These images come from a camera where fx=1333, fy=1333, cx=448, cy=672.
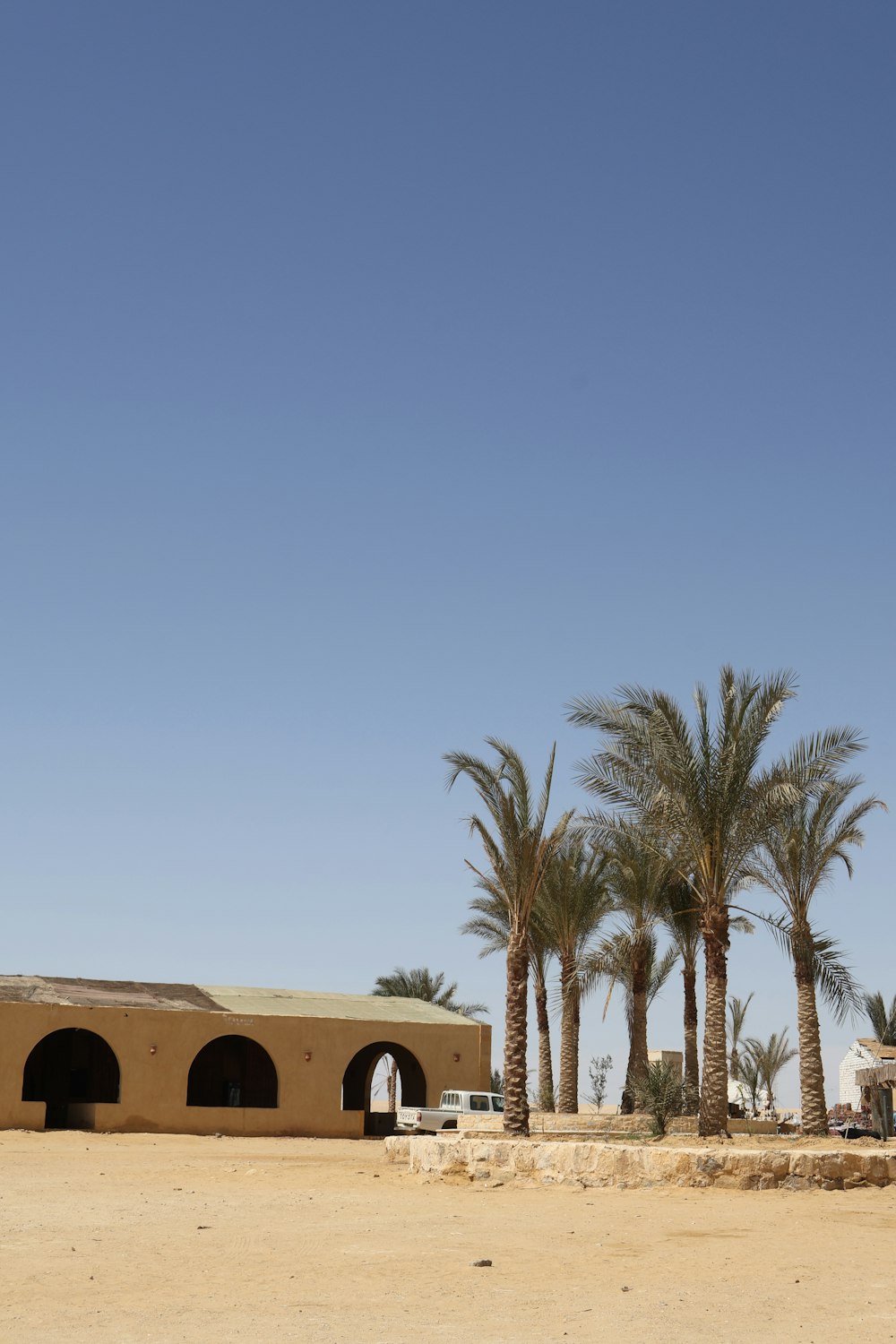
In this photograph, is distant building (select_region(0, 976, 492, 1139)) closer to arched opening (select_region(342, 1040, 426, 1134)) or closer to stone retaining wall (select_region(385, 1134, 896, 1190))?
arched opening (select_region(342, 1040, 426, 1134))

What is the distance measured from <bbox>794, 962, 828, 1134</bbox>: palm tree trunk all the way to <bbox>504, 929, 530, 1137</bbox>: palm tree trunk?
6.69m

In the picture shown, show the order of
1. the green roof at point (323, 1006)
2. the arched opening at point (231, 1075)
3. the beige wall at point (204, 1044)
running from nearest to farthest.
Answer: the beige wall at point (204, 1044) → the green roof at point (323, 1006) → the arched opening at point (231, 1075)

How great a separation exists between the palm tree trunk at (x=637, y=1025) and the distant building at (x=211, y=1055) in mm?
4266

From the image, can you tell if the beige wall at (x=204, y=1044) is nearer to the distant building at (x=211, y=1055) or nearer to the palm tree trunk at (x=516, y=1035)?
the distant building at (x=211, y=1055)

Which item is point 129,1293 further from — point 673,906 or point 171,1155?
point 673,906

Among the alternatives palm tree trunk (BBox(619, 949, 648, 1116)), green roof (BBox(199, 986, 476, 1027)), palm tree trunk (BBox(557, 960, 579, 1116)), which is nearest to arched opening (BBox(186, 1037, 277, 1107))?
green roof (BBox(199, 986, 476, 1027))

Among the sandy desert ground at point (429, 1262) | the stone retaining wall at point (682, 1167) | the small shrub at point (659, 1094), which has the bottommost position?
the sandy desert ground at point (429, 1262)

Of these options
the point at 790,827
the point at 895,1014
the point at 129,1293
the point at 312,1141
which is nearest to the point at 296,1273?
the point at 129,1293

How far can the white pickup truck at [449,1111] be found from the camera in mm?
30297

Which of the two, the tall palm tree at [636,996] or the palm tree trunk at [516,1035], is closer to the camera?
the palm tree trunk at [516,1035]

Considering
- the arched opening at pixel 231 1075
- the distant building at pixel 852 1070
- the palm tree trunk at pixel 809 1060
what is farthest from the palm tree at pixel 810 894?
the distant building at pixel 852 1070

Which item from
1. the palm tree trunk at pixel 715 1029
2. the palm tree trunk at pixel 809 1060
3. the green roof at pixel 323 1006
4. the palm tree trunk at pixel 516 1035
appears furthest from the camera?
the green roof at pixel 323 1006

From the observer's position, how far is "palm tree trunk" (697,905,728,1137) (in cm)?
2148

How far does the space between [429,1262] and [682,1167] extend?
6177 mm
